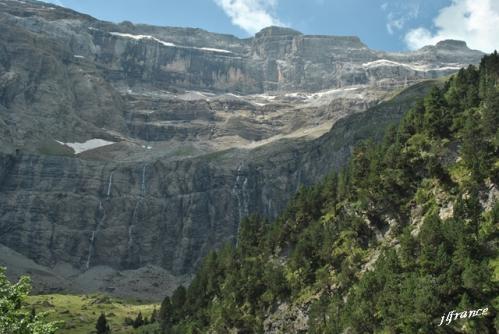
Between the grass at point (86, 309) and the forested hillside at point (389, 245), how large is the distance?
4590 centimetres

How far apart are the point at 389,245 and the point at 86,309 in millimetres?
119851

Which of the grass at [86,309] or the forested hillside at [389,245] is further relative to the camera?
the grass at [86,309]

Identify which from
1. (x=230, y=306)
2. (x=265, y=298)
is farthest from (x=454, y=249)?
(x=230, y=306)

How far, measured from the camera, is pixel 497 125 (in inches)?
2483

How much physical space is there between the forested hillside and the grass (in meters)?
45.9

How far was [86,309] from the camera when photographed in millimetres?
A: 165375

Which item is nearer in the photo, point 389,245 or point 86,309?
point 389,245

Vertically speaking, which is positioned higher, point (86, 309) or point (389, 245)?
point (389, 245)

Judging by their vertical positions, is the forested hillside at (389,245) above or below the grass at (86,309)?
above

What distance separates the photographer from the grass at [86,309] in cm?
13838

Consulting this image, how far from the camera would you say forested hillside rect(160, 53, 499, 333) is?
50.9 metres

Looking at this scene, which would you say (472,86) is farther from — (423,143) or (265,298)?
(265,298)

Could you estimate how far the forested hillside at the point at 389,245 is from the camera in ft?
167

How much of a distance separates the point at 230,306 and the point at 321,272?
15.1m
